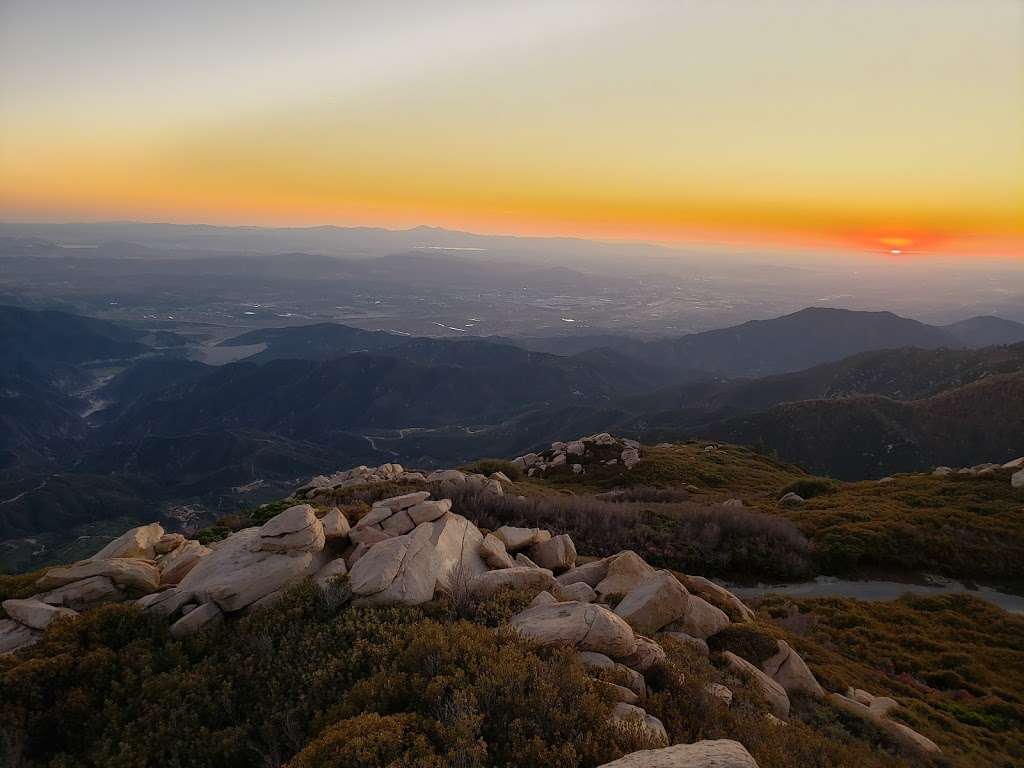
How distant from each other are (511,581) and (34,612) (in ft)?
34.5

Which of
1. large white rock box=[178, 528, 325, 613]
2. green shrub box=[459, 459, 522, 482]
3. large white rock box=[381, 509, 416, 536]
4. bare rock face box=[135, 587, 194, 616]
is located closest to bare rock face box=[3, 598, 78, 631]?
bare rock face box=[135, 587, 194, 616]

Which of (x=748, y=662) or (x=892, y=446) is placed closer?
(x=748, y=662)

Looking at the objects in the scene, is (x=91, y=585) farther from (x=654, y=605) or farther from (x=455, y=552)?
(x=654, y=605)

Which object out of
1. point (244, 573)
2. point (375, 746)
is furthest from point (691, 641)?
point (244, 573)

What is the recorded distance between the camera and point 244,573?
11.3 metres

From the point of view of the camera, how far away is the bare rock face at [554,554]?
1517cm

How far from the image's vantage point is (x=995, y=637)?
1733 centimetres

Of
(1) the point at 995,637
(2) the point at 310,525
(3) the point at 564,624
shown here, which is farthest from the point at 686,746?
(1) the point at 995,637

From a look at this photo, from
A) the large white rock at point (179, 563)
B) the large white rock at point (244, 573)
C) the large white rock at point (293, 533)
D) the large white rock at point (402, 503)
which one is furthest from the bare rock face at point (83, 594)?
the large white rock at point (402, 503)

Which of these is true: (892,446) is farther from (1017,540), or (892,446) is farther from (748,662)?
(748,662)

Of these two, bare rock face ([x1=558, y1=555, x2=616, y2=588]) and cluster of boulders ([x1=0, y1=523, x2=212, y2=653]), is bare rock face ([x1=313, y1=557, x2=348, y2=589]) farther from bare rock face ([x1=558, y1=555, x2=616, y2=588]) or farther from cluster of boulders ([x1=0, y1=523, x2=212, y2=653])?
bare rock face ([x1=558, y1=555, x2=616, y2=588])

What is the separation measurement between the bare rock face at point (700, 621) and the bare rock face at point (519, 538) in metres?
5.10

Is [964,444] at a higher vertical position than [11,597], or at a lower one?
lower

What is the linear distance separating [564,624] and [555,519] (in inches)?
563
